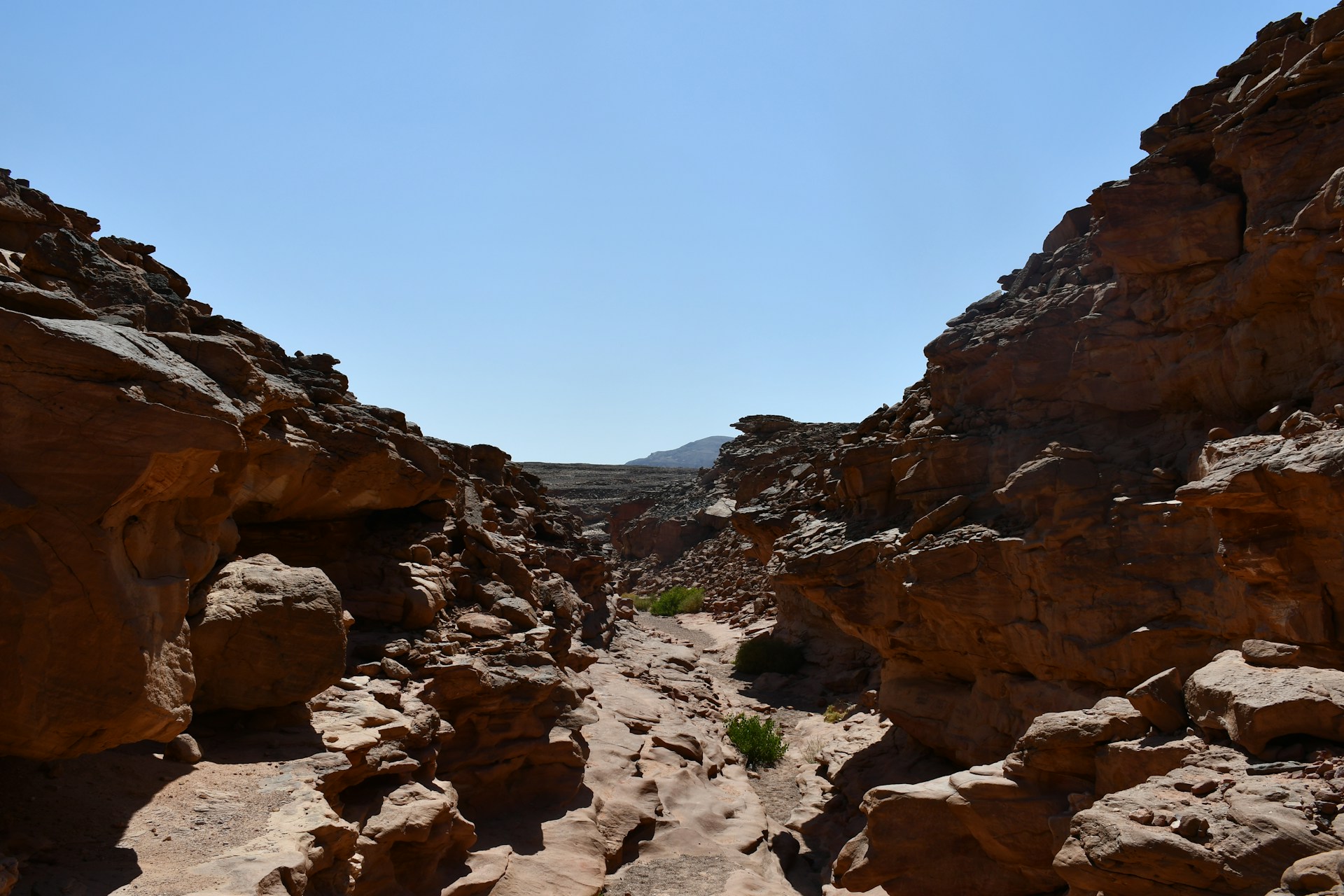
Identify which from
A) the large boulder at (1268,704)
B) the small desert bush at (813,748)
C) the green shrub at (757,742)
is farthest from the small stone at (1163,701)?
the green shrub at (757,742)

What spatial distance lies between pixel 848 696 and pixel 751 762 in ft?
14.9

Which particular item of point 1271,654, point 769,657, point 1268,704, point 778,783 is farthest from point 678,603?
point 1268,704

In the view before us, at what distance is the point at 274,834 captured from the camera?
5645 mm

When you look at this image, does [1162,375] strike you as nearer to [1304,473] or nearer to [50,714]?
[1304,473]

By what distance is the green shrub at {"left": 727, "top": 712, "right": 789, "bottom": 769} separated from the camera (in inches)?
564

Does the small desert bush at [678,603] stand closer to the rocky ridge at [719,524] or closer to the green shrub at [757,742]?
the rocky ridge at [719,524]

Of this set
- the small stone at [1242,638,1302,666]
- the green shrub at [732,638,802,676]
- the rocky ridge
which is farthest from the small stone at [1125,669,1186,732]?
the rocky ridge

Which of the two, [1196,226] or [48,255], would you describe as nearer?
[48,255]

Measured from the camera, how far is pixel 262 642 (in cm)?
720

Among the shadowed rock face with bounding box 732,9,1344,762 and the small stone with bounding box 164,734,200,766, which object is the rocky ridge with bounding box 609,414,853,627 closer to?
the shadowed rock face with bounding box 732,9,1344,762

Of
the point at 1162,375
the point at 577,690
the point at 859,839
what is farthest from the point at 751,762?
the point at 1162,375

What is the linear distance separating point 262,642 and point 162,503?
1754 millimetres

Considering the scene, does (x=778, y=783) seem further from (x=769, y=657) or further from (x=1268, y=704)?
(x=1268, y=704)

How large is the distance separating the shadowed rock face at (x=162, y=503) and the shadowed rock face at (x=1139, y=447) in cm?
582
